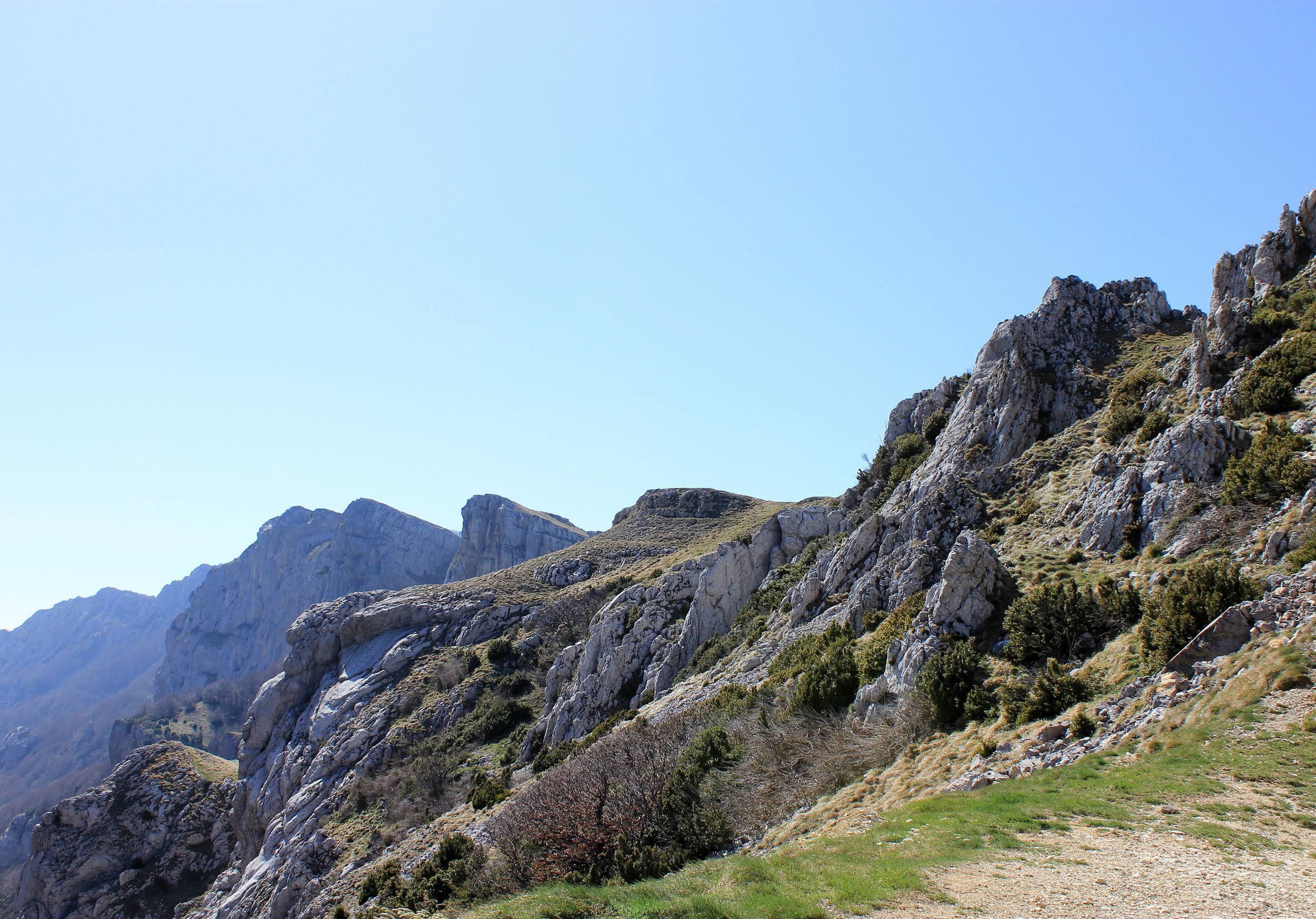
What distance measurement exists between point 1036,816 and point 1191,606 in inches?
299

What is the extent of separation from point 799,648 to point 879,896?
71.1 feet

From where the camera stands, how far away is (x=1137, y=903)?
351 inches

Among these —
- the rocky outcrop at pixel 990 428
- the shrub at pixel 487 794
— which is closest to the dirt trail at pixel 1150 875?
the rocky outcrop at pixel 990 428

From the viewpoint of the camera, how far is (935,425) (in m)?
46.3

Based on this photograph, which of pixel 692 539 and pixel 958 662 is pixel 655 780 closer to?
pixel 958 662

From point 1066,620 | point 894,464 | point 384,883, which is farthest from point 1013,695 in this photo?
point 894,464

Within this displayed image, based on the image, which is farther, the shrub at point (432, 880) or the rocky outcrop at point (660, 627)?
the rocky outcrop at point (660, 627)

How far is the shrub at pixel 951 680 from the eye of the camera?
19.6 meters

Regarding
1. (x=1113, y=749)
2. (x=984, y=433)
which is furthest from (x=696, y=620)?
(x=1113, y=749)

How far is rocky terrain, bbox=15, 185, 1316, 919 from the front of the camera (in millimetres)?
11945

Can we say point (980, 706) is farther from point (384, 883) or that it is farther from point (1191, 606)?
point (384, 883)

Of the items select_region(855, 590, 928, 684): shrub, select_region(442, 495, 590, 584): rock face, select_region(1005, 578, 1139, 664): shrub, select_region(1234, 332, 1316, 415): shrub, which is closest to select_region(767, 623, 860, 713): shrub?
select_region(855, 590, 928, 684): shrub

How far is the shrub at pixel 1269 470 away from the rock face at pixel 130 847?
278 ft

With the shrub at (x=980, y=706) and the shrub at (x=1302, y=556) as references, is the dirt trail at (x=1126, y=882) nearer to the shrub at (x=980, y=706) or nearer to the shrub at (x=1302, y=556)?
the shrub at (x=980, y=706)
